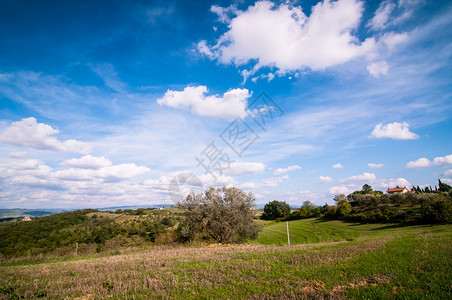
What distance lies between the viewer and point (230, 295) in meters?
5.80

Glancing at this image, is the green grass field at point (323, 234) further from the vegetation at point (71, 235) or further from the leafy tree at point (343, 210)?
the vegetation at point (71, 235)

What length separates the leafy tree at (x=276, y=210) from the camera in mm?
108562

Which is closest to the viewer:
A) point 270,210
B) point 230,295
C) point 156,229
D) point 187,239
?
point 230,295

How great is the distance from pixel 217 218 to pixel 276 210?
3476 inches

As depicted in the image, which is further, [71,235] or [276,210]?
[276,210]

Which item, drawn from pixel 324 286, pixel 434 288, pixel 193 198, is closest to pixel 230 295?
pixel 324 286

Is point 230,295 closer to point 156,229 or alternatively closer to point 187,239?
point 187,239

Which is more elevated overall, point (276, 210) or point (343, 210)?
point (343, 210)

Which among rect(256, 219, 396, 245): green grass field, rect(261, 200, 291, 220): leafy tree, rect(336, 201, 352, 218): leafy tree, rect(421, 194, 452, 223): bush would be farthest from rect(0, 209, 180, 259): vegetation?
rect(261, 200, 291, 220): leafy tree

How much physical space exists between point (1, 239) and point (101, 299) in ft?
256

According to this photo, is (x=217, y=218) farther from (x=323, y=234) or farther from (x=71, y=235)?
(x=71, y=235)

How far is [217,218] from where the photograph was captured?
1273 inches

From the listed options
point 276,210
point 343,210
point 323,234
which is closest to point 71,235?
point 323,234

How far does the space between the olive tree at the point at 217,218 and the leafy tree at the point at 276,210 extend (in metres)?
79.9
